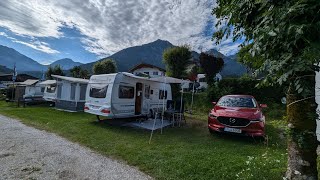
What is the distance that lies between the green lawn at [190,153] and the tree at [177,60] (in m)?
17.1

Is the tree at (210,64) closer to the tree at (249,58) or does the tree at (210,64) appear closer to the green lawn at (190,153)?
the green lawn at (190,153)

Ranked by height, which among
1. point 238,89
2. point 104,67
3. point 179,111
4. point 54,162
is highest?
point 104,67

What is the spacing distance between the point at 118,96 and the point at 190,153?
5728mm

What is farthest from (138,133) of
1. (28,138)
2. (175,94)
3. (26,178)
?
(175,94)

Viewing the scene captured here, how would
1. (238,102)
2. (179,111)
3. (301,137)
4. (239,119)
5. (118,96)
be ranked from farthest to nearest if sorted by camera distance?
(179,111)
(118,96)
(238,102)
(239,119)
(301,137)

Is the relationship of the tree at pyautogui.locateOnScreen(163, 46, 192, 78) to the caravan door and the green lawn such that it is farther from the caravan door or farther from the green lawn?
the green lawn

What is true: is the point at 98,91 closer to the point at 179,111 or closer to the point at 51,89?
the point at 179,111

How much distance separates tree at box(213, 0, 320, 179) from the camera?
2207mm

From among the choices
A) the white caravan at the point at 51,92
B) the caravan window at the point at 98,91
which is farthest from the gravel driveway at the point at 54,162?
the white caravan at the point at 51,92

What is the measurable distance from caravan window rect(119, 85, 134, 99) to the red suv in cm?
460

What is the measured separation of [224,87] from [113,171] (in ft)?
52.5

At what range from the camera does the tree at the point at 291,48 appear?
2207 millimetres

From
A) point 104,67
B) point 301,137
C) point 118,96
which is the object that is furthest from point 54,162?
point 104,67

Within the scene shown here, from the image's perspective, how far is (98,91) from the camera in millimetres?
11461
